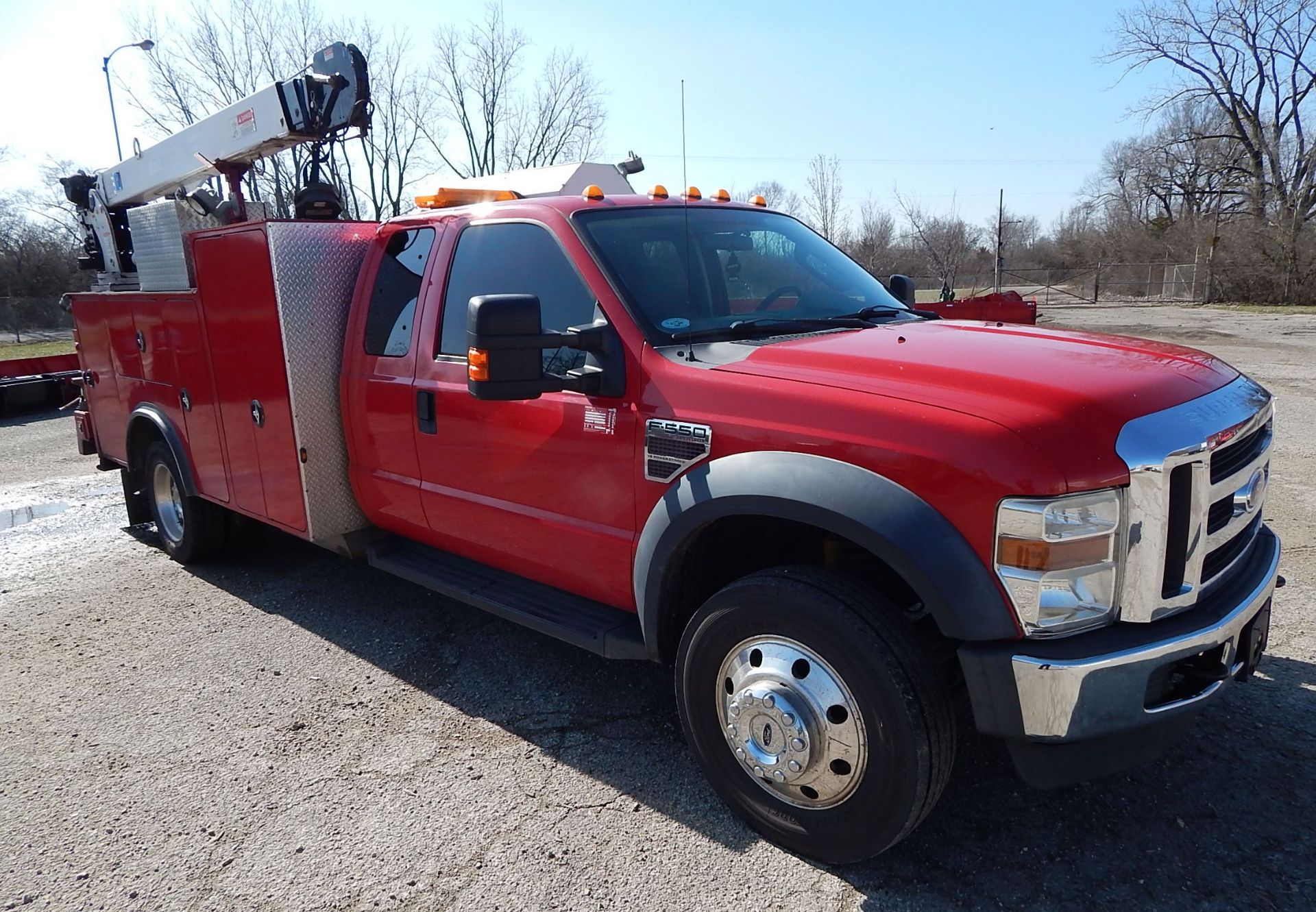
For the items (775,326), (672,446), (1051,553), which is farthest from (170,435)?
(1051,553)

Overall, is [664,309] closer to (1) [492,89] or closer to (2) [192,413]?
(2) [192,413]

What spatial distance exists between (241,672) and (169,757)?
0.73 metres

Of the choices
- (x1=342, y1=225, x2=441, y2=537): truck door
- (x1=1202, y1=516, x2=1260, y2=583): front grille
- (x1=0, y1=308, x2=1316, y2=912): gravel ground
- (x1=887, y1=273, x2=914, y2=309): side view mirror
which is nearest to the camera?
(x1=1202, y1=516, x2=1260, y2=583): front grille

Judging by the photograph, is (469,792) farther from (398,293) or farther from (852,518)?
(398,293)

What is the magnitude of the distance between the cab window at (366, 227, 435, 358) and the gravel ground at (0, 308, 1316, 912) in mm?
1490

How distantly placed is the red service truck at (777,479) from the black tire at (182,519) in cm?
139

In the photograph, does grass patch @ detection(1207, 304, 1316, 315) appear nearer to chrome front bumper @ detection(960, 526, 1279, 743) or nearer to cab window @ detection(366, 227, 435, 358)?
chrome front bumper @ detection(960, 526, 1279, 743)

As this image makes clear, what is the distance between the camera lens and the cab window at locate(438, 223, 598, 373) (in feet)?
10.2

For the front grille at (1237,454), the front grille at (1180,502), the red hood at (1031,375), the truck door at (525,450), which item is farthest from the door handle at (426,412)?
the front grille at (1237,454)

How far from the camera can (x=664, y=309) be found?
2994 mm

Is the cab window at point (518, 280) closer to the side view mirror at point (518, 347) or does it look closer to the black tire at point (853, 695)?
the side view mirror at point (518, 347)

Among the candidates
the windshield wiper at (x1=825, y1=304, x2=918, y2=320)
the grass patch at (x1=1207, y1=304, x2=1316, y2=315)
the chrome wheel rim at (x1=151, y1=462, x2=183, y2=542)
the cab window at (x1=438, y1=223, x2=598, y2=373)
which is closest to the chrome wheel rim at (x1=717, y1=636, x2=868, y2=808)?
the cab window at (x1=438, y1=223, x2=598, y2=373)

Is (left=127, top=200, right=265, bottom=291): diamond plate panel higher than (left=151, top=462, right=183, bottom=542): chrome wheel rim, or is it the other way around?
(left=127, top=200, right=265, bottom=291): diamond plate panel

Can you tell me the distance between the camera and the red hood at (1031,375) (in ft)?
6.89
